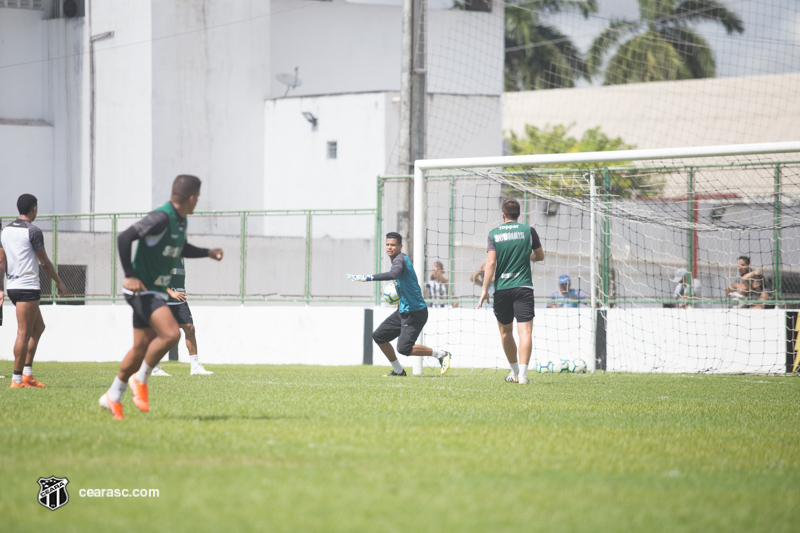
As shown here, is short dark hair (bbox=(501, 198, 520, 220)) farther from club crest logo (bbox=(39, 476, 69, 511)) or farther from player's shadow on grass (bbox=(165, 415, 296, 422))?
club crest logo (bbox=(39, 476, 69, 511))

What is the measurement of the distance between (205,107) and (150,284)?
24.4 m

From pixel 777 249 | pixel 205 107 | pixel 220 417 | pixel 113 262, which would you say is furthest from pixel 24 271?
pixel 205 107

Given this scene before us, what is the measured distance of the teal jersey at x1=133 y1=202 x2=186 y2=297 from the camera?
22.8 ft

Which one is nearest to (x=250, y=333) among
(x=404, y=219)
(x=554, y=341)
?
(x=404, y=219)

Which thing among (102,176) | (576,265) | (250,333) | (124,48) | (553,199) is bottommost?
(250,333)

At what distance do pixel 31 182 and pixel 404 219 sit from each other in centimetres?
1858

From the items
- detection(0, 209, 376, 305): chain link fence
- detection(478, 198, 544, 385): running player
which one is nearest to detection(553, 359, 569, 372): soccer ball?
detection(478, 198, 544, 385): running player

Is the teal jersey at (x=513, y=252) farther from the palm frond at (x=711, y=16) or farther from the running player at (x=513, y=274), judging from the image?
the palm frond at (x=711, y=16)

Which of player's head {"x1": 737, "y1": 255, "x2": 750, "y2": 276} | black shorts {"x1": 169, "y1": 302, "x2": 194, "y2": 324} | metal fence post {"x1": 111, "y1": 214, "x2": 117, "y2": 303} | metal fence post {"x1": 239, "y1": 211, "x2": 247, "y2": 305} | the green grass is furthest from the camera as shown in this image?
metal fence post {"x1": 111, "y1": 214, "x2": 117, "y2": 303}

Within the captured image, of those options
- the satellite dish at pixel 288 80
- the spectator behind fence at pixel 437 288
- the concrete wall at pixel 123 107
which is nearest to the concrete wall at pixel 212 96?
the concrete wall at pixel 123 107

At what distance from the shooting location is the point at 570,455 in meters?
5.61

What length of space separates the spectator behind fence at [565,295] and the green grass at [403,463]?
24.0 feet

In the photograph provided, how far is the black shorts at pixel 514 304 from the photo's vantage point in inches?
435

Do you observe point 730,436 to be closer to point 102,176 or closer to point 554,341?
point 554,341
